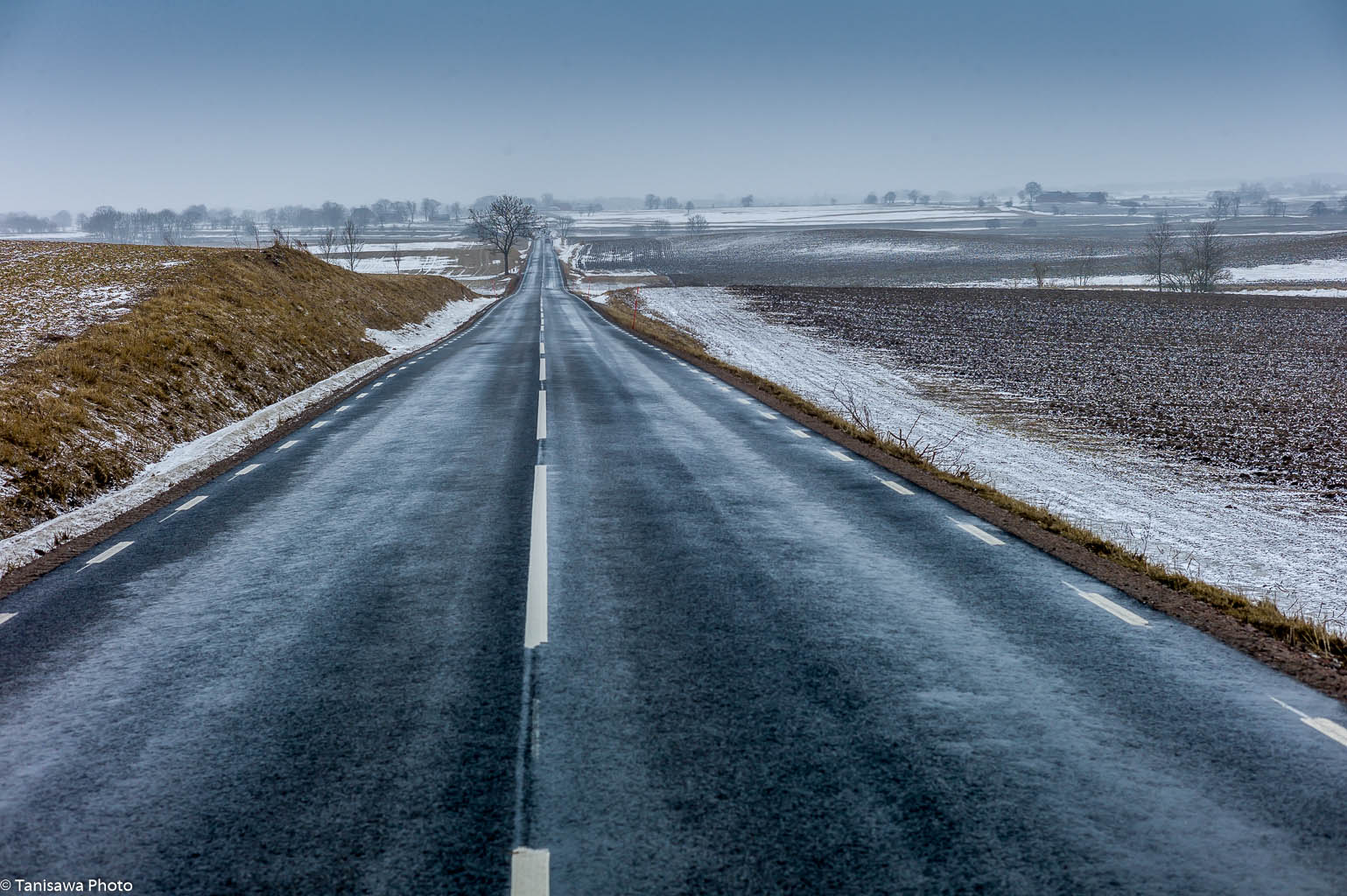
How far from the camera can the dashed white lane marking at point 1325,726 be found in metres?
4.30

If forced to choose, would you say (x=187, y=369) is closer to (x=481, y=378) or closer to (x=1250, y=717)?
(x=481, y=378)

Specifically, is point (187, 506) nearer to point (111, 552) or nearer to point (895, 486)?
point (111, 552)

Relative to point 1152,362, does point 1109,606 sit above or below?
above

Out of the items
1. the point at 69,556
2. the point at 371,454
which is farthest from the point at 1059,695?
the point at 371,454

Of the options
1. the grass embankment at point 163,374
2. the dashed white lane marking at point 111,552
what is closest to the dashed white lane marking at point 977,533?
the dashed white lane marking at point 111,552

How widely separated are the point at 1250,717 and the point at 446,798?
162 inches

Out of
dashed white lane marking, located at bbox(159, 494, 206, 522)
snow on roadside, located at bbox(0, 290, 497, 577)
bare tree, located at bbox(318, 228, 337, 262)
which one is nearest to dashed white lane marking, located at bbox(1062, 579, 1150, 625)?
dashed white lane marking, located at bbox(159, 494, 206, 522)

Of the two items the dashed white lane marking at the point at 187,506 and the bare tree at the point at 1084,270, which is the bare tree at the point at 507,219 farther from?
the dashed white lane marking at the point at 187,506

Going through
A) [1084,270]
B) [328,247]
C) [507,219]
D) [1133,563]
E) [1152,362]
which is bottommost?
[1152,362]

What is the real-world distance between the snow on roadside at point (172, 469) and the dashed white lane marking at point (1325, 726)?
9.38 meters

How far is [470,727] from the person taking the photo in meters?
4.40

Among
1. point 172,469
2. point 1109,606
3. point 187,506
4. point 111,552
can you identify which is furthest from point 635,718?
point 172,469

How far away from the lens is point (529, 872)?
324 centimetres

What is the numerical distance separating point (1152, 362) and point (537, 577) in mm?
25214
